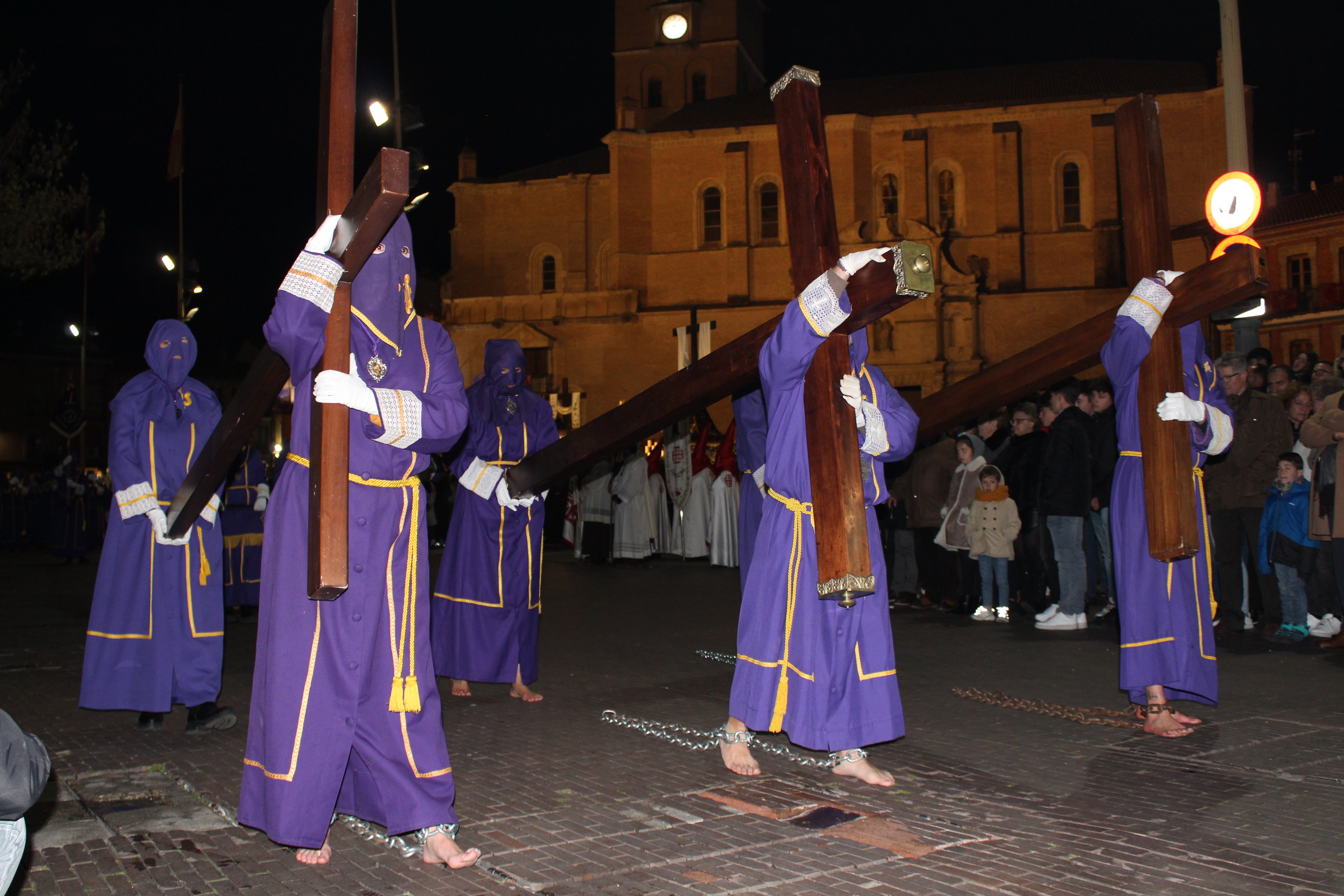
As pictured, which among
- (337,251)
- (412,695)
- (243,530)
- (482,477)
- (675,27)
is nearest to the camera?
(337,251)

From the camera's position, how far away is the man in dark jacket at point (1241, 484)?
9148 millimetres

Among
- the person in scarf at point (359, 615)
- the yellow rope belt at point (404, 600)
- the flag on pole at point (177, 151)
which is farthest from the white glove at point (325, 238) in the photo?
the flag on pole at point (177, 151)

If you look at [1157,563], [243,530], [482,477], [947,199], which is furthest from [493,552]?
[947,199]

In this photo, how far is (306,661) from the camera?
382 cm

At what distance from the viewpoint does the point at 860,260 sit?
438 centimetres

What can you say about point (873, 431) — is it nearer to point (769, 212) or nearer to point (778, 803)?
point (778, 803)

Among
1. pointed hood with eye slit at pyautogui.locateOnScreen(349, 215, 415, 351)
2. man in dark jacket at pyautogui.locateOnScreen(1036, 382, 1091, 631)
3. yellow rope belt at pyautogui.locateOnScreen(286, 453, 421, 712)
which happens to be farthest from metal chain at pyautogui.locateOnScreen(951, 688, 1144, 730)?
pointed hood with eye slit at pyautogui.locateOnScreen(349, 215, 415, 351)

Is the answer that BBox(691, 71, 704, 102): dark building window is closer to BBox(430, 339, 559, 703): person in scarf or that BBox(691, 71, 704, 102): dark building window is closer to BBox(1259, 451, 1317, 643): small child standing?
BBox(1259, 451, 1317, 643): small child standing

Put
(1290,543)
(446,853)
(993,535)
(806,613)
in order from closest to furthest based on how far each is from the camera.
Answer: (446,853)
(806,613)
(1290,543)
(993,535)

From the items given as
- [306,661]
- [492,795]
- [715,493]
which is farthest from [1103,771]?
[715,493]

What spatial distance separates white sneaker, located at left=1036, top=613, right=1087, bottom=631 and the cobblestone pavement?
213cm

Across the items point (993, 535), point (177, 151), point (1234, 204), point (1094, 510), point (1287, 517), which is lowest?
point (993, 535)

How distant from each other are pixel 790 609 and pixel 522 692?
8.44 ft

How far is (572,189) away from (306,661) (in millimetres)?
49308
